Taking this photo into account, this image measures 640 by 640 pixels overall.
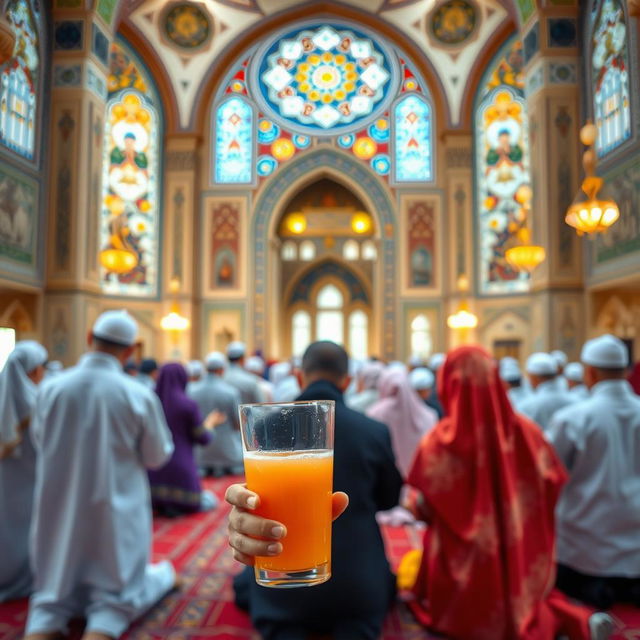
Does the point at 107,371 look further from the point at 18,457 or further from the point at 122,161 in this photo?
the point at 122,161

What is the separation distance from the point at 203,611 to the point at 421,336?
12909mm

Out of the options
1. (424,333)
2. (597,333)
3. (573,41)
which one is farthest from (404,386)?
(424,333)

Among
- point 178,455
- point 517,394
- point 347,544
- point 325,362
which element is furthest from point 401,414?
point 325,362

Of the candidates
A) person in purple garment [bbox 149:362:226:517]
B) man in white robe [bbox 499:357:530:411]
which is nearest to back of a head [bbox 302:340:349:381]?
person in purple garment [bbox 149:362:226:517]

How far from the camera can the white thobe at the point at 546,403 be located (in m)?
5.09

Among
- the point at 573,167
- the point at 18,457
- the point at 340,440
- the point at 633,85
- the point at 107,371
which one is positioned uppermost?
the point at 573,167

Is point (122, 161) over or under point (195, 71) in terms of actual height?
under

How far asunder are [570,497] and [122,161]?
13753 millimetres

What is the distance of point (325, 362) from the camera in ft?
7.95

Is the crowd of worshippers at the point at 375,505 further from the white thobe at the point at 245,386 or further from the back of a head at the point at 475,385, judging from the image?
the white thobe at the point at 245,386

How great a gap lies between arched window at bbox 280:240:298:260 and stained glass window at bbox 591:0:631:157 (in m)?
15.9

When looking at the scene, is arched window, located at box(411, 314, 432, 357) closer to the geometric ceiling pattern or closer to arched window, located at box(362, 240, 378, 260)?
arched window, located at box(362, 240, 378, 260)

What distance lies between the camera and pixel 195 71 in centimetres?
1590

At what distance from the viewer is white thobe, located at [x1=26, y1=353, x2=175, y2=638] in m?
3.10
